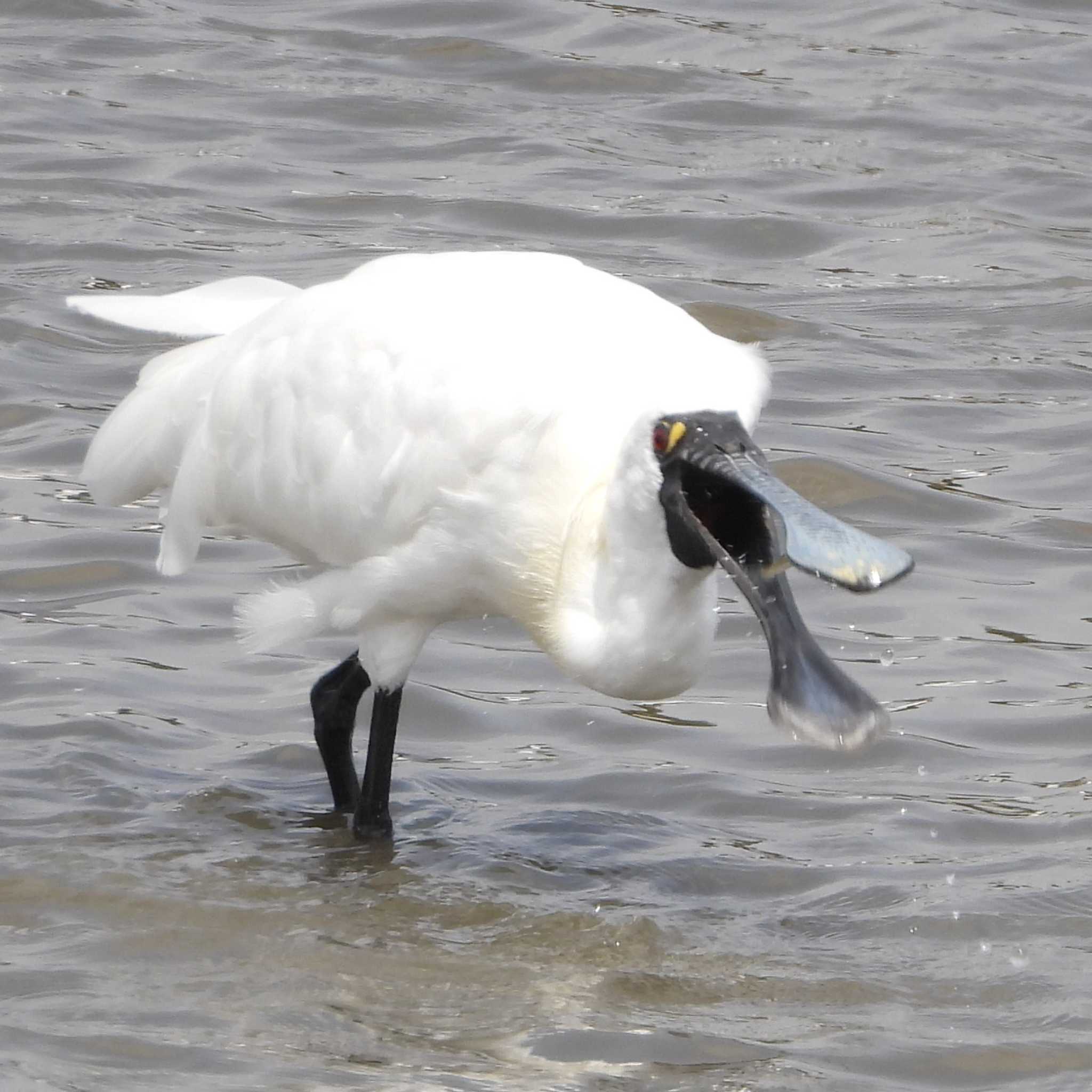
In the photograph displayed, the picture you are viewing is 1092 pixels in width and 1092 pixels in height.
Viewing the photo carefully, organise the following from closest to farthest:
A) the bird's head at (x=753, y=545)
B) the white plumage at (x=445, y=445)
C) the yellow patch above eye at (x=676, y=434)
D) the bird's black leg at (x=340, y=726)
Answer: the bird's head at (x=753, y=545) < the yellow patch above eye at (x=676, y=434) < the white plumage at (x=445, y=445) < the bird's black leg at (x=340, y=726)

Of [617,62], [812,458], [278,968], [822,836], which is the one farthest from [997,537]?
[617,62]

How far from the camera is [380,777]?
7.62m

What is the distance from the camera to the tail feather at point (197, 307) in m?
8.27

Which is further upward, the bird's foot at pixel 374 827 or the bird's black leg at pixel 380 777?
the bird's black leg at pixel 380 777

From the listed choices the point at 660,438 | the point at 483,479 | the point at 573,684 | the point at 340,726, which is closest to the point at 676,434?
the point at 660,438

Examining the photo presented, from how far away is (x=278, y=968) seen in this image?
643 cm

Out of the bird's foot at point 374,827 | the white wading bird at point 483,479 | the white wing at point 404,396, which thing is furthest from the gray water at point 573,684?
the white wing at point 404,396

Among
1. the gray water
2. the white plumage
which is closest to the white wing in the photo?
the white plumage

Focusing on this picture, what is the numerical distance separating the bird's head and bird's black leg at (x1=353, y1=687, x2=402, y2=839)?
1.65 meters

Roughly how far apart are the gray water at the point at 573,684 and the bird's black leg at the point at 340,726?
138mm

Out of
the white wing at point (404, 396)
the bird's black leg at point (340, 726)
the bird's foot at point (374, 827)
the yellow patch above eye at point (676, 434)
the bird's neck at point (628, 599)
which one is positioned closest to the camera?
the yellow patch above eye at point (676, 434)

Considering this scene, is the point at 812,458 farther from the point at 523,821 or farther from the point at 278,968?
the point at 278,968

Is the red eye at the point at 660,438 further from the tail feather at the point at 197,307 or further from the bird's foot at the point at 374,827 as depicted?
the tail feather at the point at 197,307

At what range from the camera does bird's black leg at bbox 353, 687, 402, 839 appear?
7.61m
